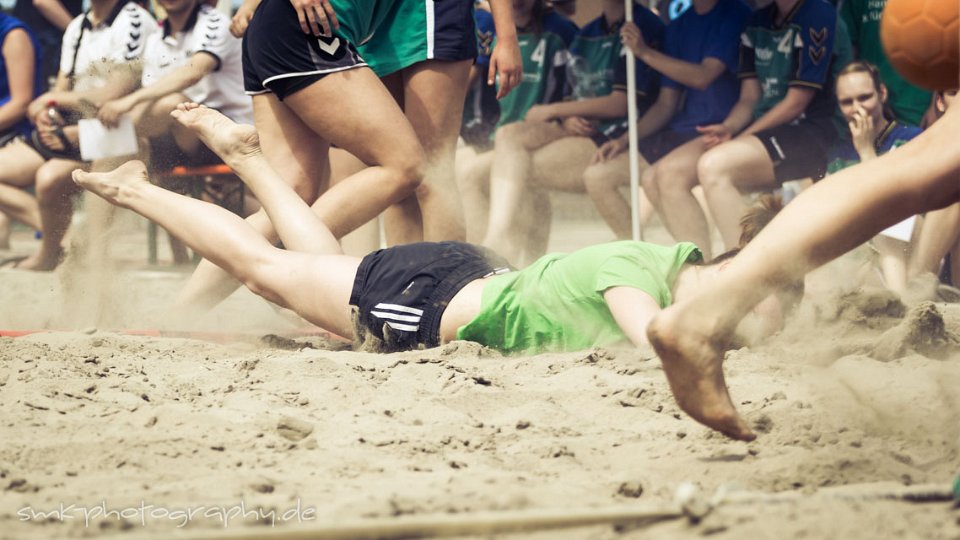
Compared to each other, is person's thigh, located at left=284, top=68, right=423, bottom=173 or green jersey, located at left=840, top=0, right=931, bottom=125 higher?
green jersey, located at left=840, top=0, right=931, bottom=125

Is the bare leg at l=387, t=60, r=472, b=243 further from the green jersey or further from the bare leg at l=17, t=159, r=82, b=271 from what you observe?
the bare leg at l=17, t=159, r=82, b=271

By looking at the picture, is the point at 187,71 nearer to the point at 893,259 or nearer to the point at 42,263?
the point at 42,263

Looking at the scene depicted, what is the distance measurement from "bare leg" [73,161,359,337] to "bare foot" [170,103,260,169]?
0.61ft

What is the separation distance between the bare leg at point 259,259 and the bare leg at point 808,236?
1.62 meters

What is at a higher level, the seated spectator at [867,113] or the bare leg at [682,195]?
the seated spectator at [867,113]

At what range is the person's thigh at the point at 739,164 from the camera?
5.75 m

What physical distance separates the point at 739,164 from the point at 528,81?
1594 millimetres

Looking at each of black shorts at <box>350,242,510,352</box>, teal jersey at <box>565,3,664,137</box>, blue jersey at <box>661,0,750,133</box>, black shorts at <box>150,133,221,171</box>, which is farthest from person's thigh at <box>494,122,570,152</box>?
black shorts at <box>350,242,510,352</box>

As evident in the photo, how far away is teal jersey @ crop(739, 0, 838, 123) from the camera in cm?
576

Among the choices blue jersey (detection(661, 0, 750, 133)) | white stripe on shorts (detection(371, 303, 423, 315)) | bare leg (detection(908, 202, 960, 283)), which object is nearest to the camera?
white stripe on shorts (detection(371, 303, 423, 315))

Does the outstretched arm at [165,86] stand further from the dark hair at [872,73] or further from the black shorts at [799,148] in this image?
the dark hair at [872,73]

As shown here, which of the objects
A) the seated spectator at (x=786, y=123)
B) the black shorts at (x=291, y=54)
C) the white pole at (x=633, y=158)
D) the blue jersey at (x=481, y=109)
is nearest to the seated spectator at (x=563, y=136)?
the blue jersey at (x=481, y=109)

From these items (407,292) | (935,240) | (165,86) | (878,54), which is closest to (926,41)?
(407,292)

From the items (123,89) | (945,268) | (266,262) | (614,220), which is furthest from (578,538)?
(123,89)
